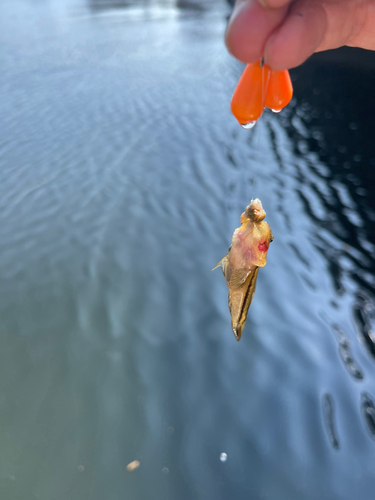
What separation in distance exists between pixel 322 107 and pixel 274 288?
8.08 m

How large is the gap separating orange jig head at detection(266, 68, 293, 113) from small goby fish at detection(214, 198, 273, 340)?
66cm

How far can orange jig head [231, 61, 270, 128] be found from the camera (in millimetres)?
1567

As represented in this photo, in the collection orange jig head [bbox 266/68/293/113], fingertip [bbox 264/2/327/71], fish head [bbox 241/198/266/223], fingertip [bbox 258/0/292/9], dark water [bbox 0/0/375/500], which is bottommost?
dark water [bbox 0/0/375/500]

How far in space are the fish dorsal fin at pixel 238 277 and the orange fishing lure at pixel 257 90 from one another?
94 centimetres

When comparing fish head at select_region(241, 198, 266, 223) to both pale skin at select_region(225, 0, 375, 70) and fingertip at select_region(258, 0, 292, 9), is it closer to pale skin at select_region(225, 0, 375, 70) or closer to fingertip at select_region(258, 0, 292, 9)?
pale skin at select_region(225, 0, 375, 70)

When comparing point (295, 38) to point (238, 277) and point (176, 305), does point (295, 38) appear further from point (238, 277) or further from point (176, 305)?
point (176, 305)

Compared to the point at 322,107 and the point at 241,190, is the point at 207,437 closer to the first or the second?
the point at 241,190

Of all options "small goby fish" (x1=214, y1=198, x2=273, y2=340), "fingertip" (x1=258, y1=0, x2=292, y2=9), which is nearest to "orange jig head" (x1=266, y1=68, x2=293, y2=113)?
"fingertip" (x1=258, y1=0, x2=292, y2=9)

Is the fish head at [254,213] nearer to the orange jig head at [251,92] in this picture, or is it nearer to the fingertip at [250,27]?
the orange jig head at [251,92]

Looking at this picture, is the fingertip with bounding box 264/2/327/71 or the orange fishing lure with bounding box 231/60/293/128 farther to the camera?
the orange fishing lure with bounding box 231/60/293/128

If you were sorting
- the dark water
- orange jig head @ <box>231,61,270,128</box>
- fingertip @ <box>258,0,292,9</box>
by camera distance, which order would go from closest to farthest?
fingertip @ <box>258,0,292,9</box> < orange jig head @ <box>231,61,270,128</box> < the dark water

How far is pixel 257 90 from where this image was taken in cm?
159

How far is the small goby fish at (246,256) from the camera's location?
2.26 m

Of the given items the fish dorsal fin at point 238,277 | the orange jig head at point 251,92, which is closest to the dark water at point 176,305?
the fish dorsal fin at point 238,277
